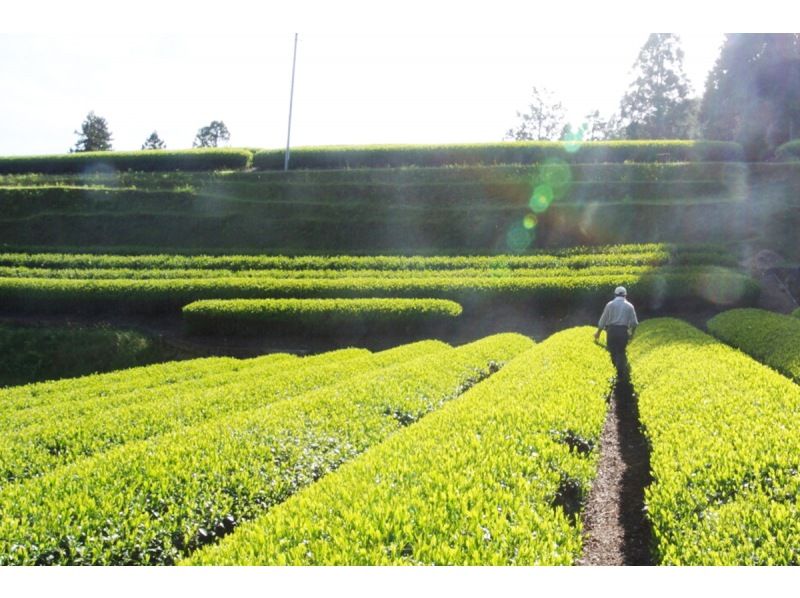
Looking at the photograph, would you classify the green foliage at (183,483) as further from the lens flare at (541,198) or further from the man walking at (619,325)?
the lens flare at (541,198)

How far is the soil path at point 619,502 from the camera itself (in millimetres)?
4848

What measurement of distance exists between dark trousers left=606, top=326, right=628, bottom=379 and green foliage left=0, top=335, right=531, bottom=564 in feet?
17.7

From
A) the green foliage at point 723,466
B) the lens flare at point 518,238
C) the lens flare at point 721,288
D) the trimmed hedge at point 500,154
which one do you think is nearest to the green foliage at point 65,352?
the lens flare at point 518,238

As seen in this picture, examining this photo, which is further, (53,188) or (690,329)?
(53,188)

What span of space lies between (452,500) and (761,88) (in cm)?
4574

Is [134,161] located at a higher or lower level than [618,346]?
higher

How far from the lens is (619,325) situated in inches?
438

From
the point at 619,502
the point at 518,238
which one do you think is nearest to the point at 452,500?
the point at 619,502

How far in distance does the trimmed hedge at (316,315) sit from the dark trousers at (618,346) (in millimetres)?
7538

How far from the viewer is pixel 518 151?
1359 inches

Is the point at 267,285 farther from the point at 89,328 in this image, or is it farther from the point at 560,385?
the point at 560,385

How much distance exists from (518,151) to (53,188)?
86.7 ft

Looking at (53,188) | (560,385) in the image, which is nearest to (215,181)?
(53,188)

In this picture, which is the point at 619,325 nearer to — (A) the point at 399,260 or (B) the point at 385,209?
(A) the point at 399,260
